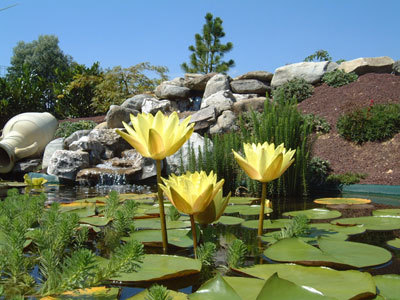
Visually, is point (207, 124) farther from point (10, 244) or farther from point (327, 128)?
point (10, 244)

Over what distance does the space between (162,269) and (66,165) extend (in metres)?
6.93

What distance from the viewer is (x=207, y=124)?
8859 mm

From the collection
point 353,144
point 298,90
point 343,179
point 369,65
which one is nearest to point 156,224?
point 343,179

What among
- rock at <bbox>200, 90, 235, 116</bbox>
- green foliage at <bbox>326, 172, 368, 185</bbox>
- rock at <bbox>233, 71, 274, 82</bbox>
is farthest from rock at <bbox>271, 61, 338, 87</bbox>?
green foliage at <bbox>326, 172, 368, 185</bbox>

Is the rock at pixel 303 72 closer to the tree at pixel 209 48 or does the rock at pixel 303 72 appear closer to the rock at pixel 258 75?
the rock at pixel 258 75

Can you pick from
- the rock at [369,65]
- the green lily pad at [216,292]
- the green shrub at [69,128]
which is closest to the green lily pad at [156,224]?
the green lily pad at [216,292]

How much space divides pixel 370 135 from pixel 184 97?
682 centimetres

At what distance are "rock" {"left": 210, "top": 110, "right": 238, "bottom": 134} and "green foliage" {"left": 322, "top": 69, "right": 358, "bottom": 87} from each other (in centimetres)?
420

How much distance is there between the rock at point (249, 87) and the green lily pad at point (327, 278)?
35.9 feet

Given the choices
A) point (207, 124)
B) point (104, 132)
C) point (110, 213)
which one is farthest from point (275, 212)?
point (104, 132)

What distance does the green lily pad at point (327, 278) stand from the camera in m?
1.02

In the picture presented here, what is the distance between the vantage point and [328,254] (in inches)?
56.1

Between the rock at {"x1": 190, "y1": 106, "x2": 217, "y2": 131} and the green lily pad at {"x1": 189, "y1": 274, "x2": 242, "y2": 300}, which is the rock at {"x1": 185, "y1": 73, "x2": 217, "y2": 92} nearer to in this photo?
the rock at {"x1": 190, "y1": 106, "x2": 217, "y2": 131}

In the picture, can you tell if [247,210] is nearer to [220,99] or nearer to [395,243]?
[395,243]
